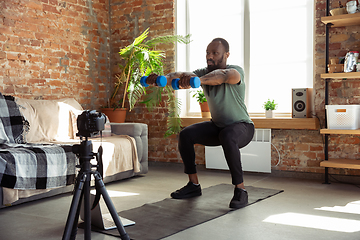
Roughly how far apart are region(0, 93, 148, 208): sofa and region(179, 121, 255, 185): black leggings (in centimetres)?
89

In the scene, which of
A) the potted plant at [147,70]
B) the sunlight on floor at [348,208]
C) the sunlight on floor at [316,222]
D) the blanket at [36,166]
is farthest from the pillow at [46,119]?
the sunlight on floor at [348,208]

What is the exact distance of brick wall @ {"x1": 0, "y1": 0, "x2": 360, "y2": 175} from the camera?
13.1ft

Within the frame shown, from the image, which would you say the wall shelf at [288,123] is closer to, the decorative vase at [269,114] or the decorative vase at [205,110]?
the decorative vase at [269,114]

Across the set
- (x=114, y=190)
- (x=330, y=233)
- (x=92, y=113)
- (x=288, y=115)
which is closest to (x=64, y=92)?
(x=114, y=190)

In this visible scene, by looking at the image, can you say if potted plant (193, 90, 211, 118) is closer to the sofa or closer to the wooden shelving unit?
the sofa

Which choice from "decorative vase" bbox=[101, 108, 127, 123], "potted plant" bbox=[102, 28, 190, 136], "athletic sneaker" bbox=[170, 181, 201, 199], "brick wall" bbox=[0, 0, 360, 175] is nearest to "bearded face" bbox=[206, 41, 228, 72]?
"athletic sneaker" bbox=[170, 181, 201, 199]

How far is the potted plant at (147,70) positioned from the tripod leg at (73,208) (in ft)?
9.63

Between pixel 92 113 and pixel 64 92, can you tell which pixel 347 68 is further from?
pixel 64 92

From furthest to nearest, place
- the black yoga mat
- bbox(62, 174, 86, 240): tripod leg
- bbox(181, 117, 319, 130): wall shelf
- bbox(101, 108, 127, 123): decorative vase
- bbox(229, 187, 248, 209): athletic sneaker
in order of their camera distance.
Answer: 1. bbox(101, 108, 127, 123): decorative vase
2. bbox(181, 117, 319, 130): wall shelf
3. bbox(229, 187, 248, 209): athletic sneaker
4. the black yoga mat
5. bbox(62, 174, 86, 240): tripod leg

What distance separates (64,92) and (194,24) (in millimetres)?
1972

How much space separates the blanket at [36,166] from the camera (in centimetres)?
273

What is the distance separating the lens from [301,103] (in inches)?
158

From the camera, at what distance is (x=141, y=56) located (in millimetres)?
4707

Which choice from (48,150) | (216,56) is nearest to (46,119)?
(48,150)
